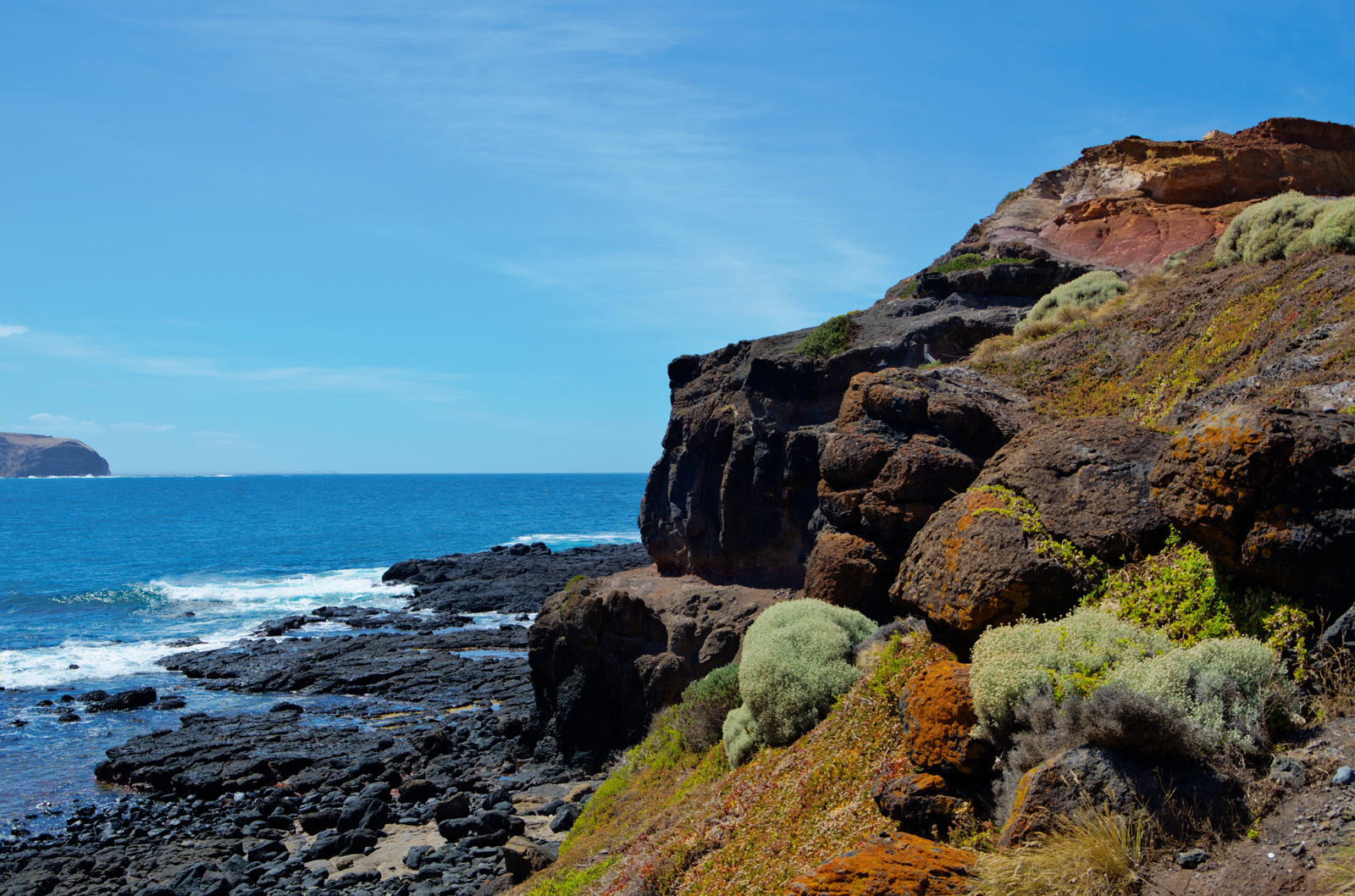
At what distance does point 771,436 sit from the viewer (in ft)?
93.0

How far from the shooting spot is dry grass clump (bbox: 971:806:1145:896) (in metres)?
4.58

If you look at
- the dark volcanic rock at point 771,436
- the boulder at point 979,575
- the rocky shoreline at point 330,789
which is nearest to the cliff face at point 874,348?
the dark volcanic rock at point 771,436

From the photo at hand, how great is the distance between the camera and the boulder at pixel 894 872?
16.6ft

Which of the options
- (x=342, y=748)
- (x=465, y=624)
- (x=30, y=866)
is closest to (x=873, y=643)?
(x=30, y=866)

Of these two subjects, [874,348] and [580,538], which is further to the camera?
[580,538]

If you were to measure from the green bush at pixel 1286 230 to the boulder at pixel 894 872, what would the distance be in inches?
563

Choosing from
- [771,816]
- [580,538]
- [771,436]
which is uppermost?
[771,436]

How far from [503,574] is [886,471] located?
5129 centimetres

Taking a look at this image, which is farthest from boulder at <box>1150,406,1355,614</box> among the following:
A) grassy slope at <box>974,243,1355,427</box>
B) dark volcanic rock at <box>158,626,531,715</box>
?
dark volcanic rock at <box>158,626,531,715</box>

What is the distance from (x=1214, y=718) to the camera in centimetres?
505

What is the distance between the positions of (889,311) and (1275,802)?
83.2 feet

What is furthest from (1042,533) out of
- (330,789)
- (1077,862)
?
(330,789)

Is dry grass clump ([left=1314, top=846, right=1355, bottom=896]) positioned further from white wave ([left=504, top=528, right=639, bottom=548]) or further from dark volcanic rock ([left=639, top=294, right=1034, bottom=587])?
white wave ([left=504, top=528, right=639, bottom=548])

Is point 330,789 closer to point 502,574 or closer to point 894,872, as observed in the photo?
point 894,872
